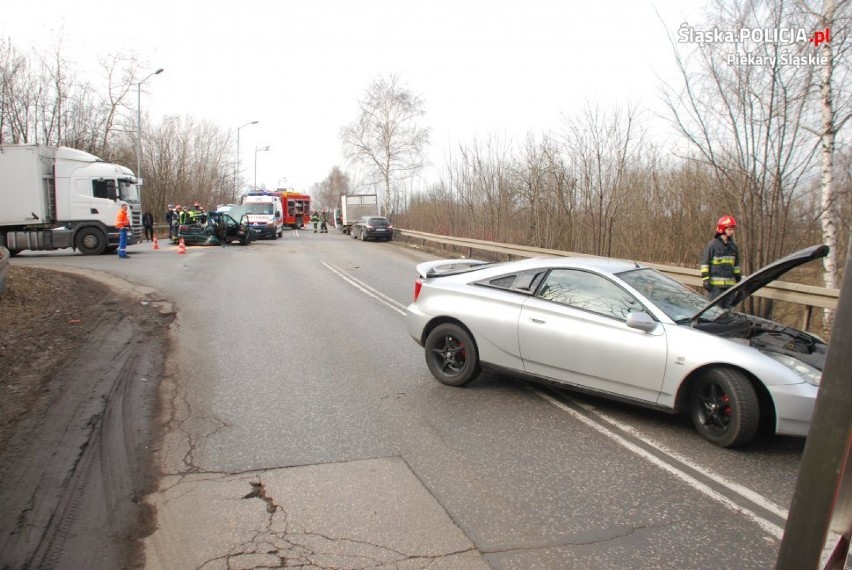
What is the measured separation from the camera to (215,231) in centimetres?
2708

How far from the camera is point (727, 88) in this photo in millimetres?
9031

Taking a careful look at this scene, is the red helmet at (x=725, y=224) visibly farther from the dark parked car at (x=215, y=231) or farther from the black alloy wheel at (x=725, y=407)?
the dark parked car at (x=215, y=231)

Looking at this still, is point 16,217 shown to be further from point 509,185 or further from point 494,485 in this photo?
point 494,485

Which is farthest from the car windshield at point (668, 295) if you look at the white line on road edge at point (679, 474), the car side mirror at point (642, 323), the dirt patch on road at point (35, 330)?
the dirt patch on road at point (35, 330)

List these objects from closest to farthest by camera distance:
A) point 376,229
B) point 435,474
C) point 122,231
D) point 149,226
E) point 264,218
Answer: point 435,474
point 122,231
point 149,226
point 264,218
point 376,229

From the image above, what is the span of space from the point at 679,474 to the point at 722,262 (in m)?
4.57

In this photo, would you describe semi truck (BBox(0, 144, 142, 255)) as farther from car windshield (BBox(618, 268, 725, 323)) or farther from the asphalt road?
car windshield (BBox(618, 268, 725, 323))

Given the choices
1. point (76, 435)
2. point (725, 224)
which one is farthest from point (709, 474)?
point (76, 435)

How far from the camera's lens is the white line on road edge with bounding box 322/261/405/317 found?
36.8 ft

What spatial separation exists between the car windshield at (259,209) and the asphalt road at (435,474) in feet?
92.1

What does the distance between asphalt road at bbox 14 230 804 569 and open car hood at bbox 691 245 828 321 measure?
1.17 m

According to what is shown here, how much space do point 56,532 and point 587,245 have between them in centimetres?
1607

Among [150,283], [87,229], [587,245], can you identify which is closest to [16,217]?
[87,229]

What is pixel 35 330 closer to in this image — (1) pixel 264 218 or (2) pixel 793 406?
(2) pixel 793 406
